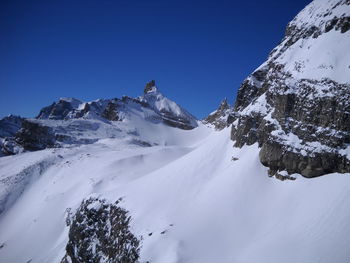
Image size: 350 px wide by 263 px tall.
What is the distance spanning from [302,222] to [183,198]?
12.3 m

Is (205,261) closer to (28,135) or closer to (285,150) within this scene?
(285,150)

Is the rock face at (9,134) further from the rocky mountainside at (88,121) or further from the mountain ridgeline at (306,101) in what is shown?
the mountain ridgeline at (306,101)

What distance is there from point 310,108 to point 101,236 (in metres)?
24.6

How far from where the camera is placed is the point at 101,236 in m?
29.3

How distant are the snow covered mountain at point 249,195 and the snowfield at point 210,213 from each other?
91 mm

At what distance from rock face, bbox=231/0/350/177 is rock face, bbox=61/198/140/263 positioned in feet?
48.8

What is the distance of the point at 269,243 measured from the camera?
736 inches

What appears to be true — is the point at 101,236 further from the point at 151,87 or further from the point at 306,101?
the point at 151,87

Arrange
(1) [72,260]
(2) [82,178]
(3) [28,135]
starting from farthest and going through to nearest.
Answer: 1. (3) [28,135]
2. (2) [82,178]
3. (1) [72,260]

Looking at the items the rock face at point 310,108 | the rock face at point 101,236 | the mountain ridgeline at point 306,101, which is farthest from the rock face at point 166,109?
the rock face at point 101,236

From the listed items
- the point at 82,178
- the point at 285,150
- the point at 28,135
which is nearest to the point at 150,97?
the point at 28,135

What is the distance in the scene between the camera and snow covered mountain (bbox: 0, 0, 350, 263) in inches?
750

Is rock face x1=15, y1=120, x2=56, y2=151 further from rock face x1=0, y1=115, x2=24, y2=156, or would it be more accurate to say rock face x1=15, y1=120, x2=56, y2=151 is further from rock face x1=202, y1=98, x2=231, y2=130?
rock face x1=202, y1=98, x2=231, y2=130

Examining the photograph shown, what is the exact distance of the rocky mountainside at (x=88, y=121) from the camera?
8512 centimetres
